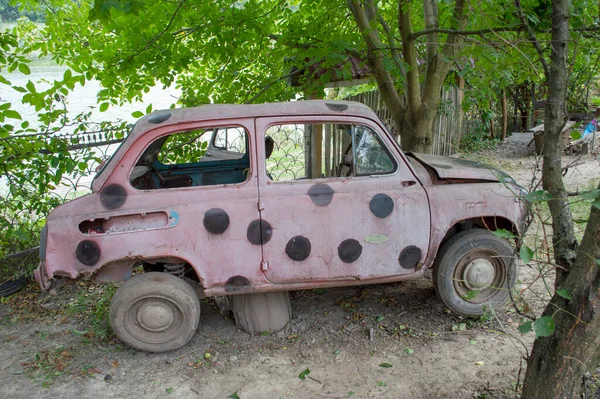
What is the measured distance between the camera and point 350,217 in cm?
407

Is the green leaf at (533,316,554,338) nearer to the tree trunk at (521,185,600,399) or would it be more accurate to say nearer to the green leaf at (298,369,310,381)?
the tree trunk at (521,185,600,399)

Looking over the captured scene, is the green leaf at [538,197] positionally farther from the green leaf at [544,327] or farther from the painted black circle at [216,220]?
the painted black circle at [216,220]

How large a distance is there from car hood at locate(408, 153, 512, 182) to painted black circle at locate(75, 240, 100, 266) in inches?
112

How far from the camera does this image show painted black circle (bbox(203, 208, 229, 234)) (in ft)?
12.9

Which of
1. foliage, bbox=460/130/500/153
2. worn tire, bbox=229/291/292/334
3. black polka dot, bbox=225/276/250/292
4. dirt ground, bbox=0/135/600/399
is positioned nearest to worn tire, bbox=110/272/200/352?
dirt ground, bbox=0/135/600/399

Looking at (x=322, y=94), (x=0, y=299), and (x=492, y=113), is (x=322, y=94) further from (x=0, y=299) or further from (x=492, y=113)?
(x=492, y=113)

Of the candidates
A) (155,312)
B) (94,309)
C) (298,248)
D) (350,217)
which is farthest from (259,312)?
(94,309)

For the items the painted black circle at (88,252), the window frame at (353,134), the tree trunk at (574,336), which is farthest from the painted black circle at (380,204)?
the painted black circle at (88,252)

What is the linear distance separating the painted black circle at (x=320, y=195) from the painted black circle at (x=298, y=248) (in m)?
0.32

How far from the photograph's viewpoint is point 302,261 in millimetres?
4070

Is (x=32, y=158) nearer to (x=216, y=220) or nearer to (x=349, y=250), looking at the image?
(x=216, y=220)

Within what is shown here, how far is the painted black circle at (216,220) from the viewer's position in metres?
3.93

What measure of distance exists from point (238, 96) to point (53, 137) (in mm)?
2351

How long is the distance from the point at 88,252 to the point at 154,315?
2.40 feet
